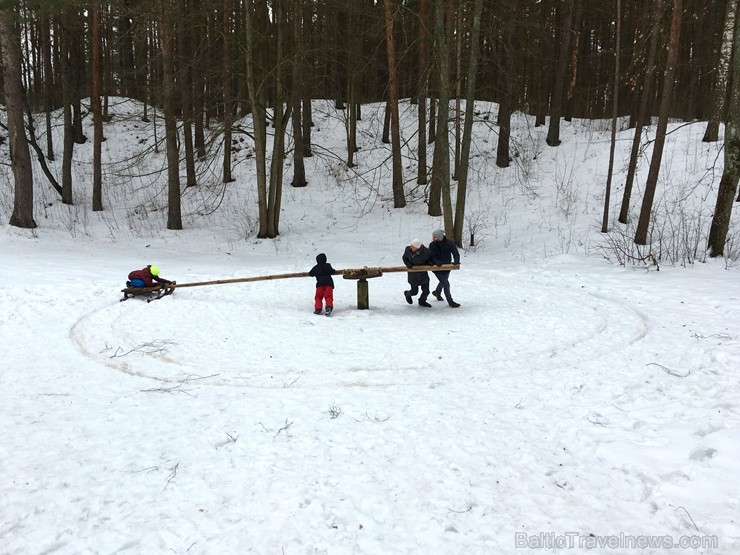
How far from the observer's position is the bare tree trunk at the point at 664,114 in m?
Answer: 13.0

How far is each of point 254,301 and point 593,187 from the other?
15355 millimetres

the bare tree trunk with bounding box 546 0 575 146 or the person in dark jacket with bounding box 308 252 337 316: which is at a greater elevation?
the bare tree trunk with bounding box 546 0 575 146

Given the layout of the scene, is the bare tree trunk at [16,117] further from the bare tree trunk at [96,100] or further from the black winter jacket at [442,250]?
the black winter jacket at [442,250]

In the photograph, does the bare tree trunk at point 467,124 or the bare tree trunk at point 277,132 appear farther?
the bare tree trunk at point 277,132

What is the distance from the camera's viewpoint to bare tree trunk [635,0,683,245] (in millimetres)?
12992

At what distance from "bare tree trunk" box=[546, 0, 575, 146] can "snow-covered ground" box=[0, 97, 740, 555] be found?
12103mm

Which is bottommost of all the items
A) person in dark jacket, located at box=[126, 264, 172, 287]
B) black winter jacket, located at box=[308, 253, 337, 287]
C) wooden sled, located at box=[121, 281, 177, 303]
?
wooden sled, located at box=[121, 281, 177, 303]

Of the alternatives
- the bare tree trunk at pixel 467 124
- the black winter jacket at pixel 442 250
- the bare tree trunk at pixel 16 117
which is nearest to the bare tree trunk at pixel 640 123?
the bare tree trunk at pixel 467 124

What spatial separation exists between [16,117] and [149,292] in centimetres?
1015

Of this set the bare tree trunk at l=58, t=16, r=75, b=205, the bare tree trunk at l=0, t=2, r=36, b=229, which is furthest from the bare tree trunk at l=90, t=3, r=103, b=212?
the bare tree trunk at l=0, t=2, r=36, b=229

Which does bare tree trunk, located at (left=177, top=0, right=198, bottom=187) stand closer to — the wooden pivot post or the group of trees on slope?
the group of trees on slope

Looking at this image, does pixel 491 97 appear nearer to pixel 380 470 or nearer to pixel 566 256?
pixel 566 256

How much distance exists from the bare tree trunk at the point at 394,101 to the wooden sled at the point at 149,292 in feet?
31.3

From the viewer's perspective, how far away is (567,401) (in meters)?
5.78
